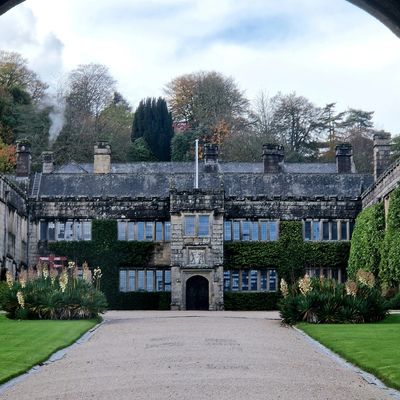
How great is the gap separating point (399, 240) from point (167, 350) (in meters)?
21.6

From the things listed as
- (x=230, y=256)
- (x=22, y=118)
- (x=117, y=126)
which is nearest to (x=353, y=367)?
(x=230, y=256)

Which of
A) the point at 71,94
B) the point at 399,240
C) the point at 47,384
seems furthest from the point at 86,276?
the point at 71,94

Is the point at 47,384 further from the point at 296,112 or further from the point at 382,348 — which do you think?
the point at 296,112

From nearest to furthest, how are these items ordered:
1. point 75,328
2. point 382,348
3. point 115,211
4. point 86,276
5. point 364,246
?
1. point 382,348
2. point 75,328
3. point 86,276
4. point 364,246
5. point 115,211

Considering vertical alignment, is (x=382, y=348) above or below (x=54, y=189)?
below

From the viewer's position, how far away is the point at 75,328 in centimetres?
2734

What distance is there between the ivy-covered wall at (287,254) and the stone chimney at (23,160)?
41.5 ft

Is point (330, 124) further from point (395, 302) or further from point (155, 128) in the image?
point (395, 302)

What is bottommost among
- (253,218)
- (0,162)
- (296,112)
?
(253,218)

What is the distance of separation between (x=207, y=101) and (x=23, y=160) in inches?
1605

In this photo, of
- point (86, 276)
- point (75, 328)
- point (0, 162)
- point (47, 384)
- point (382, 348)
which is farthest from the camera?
point (0, 162)

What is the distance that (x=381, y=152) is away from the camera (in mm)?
50781

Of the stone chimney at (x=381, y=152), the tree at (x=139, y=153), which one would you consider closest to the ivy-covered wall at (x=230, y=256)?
the stone chimney at (x=381, y=152)

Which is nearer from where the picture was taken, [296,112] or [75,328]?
[75,328]
